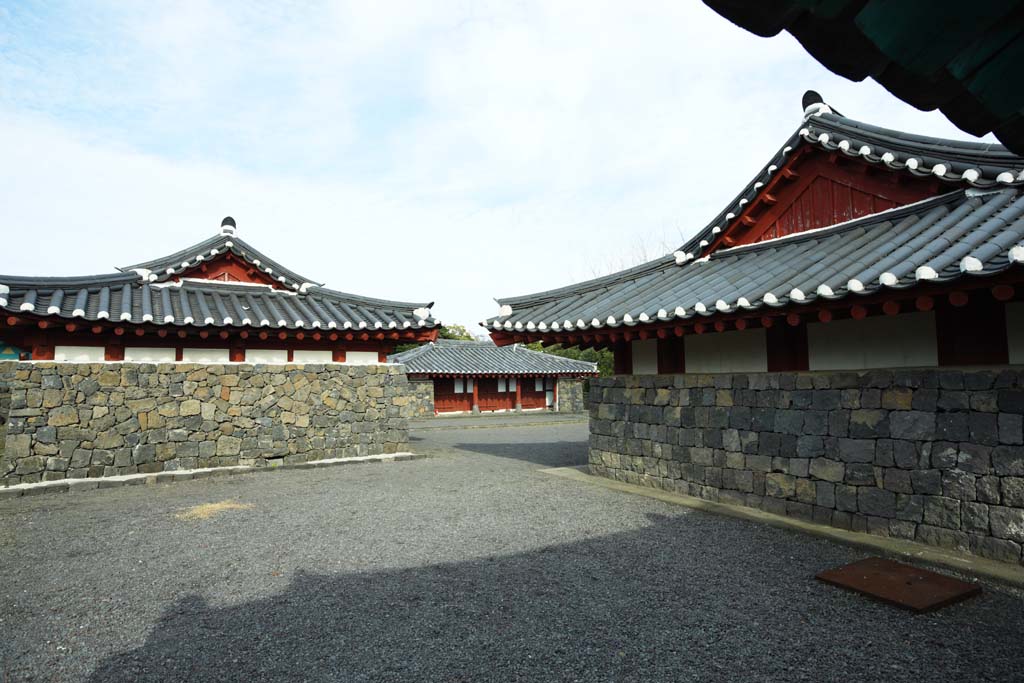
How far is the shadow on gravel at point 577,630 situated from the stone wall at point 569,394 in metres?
28.4

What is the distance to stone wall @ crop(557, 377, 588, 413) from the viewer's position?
1318 inches

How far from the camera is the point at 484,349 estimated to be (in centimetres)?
3378

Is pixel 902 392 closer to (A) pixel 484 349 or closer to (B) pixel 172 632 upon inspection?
(B) pixel 172 632

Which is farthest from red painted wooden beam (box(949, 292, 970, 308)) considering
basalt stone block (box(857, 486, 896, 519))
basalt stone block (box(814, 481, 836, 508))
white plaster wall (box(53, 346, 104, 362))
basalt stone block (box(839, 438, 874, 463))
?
white plaster wall (box(53, 346, 104, 362))

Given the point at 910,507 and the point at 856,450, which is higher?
the point at 856,450

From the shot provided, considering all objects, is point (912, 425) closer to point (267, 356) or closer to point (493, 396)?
point (267, 356)

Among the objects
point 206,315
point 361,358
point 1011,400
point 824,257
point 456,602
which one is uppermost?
point 824,257

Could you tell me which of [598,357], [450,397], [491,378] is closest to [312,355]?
[450,397]

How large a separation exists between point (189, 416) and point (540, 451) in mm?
7578

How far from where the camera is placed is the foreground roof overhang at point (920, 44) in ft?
4.48

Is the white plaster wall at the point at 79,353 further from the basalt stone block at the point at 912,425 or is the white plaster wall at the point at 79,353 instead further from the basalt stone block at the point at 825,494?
the basalt stone block at the point at 912,425

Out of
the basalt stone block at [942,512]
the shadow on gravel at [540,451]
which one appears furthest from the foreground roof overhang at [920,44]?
the shadow on gravel at [540,451]

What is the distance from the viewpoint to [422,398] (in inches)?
1142

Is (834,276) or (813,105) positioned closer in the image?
(834,276)
